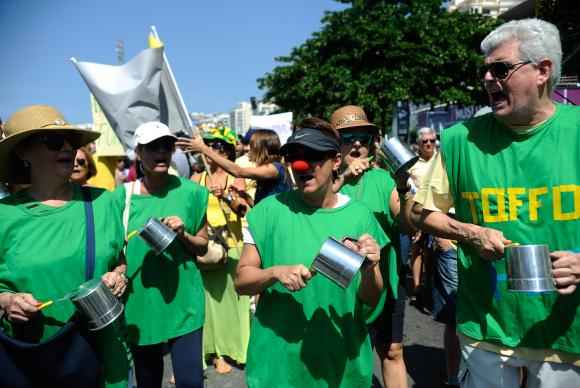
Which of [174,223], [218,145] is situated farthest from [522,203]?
[218,145]

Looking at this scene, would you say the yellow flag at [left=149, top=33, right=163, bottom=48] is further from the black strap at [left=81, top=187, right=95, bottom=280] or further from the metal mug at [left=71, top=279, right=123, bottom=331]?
the metal mug at [left=71, top=279, right=123, bottom=331]

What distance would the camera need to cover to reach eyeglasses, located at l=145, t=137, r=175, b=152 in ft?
10.3

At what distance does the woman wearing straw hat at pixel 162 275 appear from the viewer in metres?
3.01

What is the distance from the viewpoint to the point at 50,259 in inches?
88.0

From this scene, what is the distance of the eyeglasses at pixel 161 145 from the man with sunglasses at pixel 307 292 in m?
1.11

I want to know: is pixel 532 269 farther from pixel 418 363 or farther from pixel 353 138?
pixel 418 363

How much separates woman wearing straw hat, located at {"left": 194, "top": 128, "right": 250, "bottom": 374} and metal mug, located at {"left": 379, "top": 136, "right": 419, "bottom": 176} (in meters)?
2.26

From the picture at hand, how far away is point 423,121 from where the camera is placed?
113 feet

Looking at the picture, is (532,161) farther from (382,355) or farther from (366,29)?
(366,29)

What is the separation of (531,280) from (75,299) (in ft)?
6.18

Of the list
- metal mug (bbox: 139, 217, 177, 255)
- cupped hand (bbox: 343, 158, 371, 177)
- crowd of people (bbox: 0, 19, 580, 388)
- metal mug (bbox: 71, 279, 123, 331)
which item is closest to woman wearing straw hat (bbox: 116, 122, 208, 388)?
metal mug (bbox: 139, 217, 177, 255)

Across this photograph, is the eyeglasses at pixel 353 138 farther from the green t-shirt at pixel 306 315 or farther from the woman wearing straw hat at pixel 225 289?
the woman wearing straw hat at pixel 225 289

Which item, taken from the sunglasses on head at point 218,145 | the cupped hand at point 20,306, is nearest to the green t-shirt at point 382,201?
the cupped hand at point 20,306

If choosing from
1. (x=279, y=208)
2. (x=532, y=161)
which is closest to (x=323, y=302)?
(x=279, y=208)
